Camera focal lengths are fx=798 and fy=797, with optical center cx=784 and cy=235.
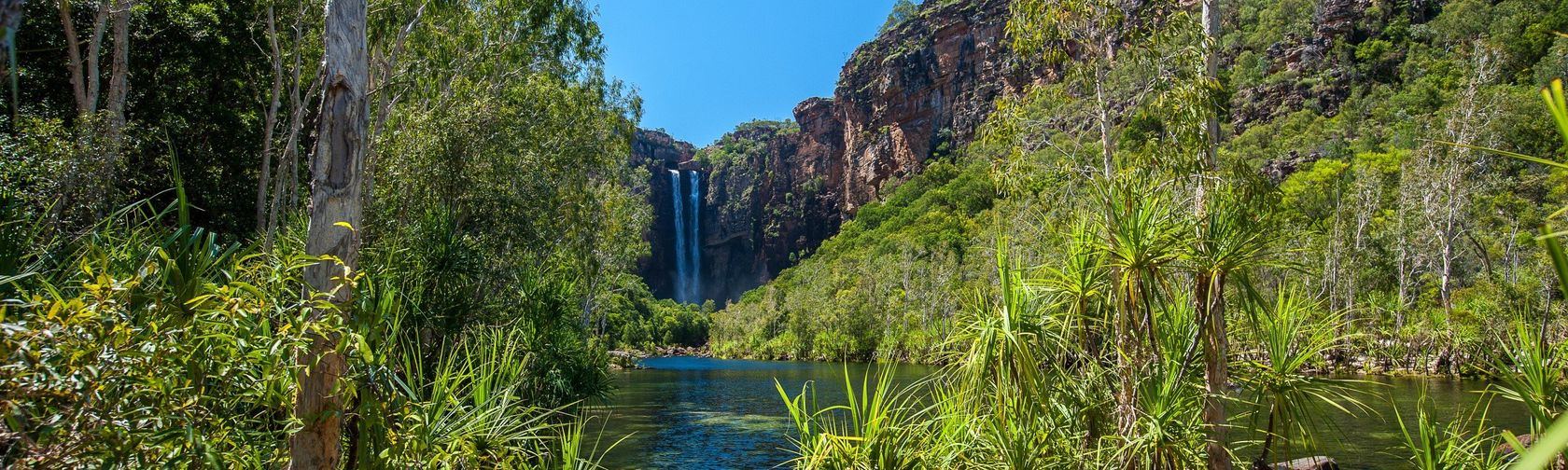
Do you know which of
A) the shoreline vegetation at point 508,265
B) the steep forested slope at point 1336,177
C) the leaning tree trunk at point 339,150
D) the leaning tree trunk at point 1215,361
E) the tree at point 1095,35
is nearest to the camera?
the shoreline vegetation at point 508,265

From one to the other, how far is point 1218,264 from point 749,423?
1529 cm

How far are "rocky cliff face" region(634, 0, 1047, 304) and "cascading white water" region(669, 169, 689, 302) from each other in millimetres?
1144

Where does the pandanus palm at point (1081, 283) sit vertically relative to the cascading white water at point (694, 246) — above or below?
below

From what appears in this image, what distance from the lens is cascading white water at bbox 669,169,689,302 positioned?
10888cm

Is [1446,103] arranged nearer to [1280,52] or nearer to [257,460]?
[1280,52]

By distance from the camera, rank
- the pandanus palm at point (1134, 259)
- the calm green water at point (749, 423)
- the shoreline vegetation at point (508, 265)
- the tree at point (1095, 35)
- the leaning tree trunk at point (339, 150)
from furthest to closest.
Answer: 1. the calm green water at point (749, 423)
2. the tree at point (1095, 35)
3. the pandanus palm at point (1134, 259)
4. the leaning tree trunk at point (339, 150)
5. the shoreline vegetation at point (508, 265)

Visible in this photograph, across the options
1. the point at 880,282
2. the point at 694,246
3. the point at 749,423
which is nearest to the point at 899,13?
the point at 694,246

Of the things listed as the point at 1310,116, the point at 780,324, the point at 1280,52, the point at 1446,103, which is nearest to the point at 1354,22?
the point at 1280,52

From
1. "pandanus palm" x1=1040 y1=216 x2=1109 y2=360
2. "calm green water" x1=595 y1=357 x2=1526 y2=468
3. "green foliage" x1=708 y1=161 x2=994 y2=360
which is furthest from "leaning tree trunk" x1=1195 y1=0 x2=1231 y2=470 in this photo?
"green foliage" x1=708 y1=161 x2=994 y2=360

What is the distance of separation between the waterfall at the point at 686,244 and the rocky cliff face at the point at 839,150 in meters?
1.38

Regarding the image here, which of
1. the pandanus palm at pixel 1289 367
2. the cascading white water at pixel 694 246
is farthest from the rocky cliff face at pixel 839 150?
the pandanus palm at pixel 1289 367

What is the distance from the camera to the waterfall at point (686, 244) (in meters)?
109

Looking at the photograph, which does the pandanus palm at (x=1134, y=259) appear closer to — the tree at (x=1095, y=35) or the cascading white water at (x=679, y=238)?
the tree at (x=1095, y=35)

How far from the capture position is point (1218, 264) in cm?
461
